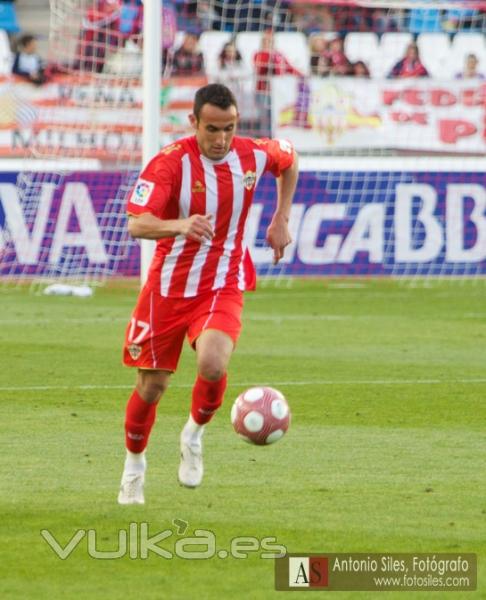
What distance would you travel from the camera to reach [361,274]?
19.0m

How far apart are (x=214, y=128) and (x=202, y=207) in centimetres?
39

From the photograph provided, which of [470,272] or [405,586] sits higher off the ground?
[405,586]

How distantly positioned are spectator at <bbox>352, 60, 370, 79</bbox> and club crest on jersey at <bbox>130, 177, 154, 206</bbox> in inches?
568

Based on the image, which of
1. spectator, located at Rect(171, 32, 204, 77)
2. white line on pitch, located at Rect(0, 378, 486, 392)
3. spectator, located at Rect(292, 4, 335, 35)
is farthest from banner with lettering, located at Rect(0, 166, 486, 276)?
white line on pitch, located at Rect(0, 378, 486, 392)

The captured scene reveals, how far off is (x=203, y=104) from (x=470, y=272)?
40.1 ft

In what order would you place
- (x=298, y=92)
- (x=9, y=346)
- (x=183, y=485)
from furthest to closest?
(x=298, y=92)
(x=9, y=346)
(x=183, y=485)

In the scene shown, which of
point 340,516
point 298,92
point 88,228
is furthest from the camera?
point 298,92

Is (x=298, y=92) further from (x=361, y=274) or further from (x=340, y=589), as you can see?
(x=340, y=589)

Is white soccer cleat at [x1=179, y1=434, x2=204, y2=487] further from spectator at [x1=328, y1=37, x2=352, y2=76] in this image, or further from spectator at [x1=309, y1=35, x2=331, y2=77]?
spectator at [x1=309, y1=35, x2=331, y2=77]

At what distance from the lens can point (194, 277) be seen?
758 cm

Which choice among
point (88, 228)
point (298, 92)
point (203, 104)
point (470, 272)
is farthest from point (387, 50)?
point (203, 104)

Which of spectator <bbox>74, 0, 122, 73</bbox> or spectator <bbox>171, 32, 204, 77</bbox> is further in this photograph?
spectator <bbox>171, 32, 204, 77</bbox>

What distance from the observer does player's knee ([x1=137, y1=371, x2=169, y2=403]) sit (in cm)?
748
